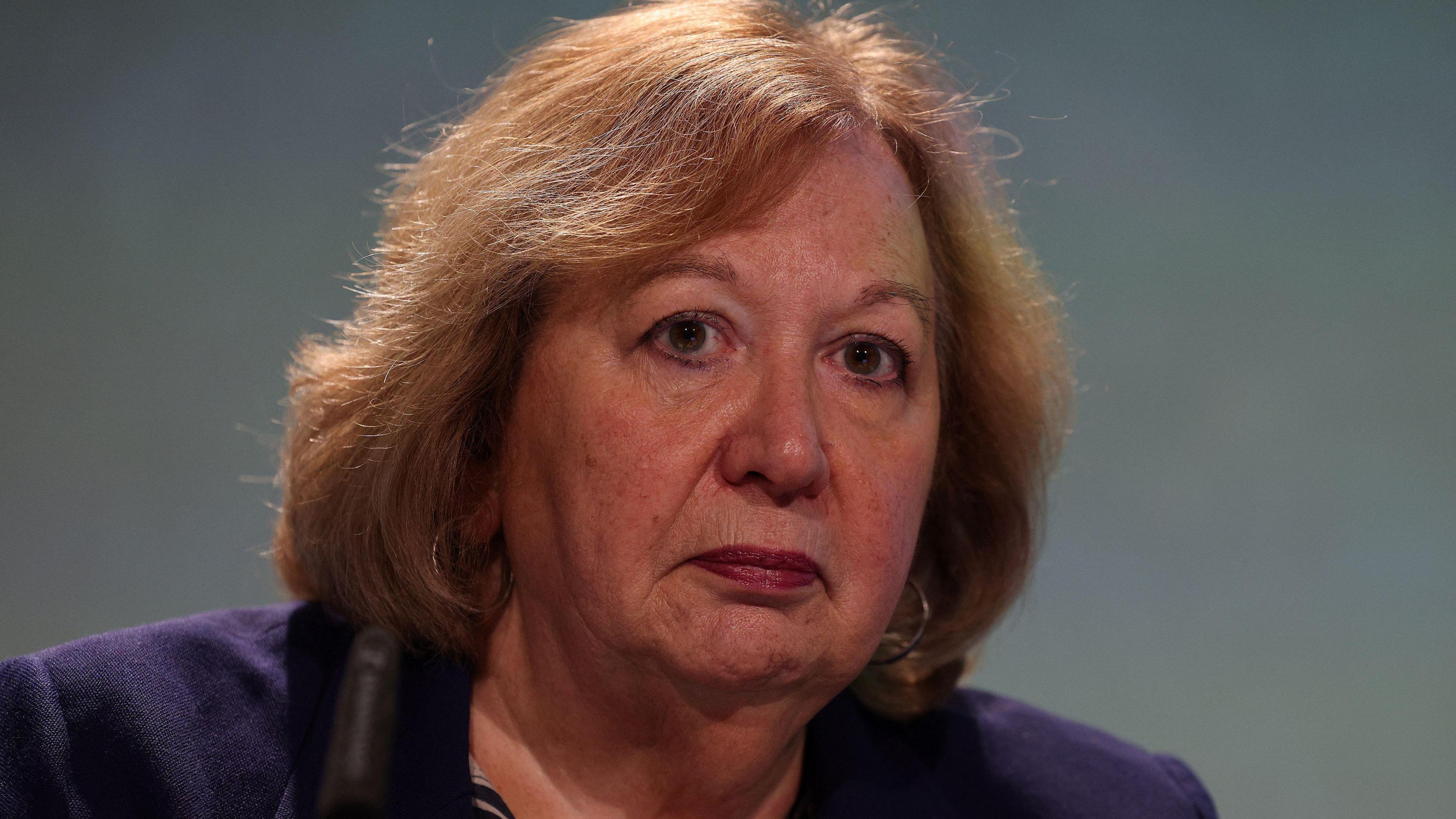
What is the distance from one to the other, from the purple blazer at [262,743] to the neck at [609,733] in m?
0.08

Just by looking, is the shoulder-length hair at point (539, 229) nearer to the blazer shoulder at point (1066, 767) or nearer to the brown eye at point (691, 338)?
the brown eye at point (691, 338)

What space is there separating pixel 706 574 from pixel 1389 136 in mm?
2123

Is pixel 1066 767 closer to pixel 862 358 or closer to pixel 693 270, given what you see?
pixel 862 358

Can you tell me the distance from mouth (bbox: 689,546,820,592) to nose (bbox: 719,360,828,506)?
2.6 inches

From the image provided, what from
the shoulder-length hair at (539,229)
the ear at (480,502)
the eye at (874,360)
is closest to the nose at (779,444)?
the eye at (874,360)

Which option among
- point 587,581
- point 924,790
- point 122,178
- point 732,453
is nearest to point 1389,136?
point 924,790

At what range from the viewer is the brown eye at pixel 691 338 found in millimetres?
1585

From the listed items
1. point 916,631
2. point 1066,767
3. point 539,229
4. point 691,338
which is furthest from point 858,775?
point 539,229

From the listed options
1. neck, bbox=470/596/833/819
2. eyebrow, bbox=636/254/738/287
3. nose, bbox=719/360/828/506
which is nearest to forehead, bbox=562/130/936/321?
eyebrow, bbox=636/254/738/287

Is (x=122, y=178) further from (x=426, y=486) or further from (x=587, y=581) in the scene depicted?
(x=587, y=581)

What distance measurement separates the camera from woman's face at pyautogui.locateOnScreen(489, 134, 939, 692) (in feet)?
4.99

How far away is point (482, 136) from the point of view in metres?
1.80

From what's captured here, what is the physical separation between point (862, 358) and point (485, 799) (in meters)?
0.78

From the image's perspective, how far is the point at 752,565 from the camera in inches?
60.0
